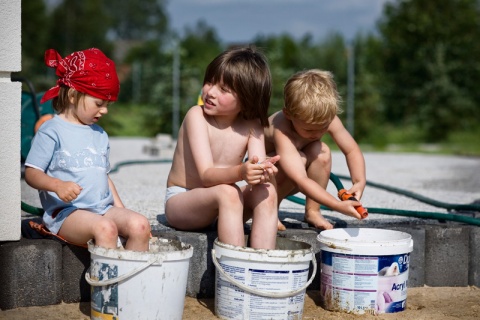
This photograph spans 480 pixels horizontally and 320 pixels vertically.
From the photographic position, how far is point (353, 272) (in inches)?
113

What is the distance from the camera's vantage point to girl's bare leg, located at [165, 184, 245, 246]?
2.82m

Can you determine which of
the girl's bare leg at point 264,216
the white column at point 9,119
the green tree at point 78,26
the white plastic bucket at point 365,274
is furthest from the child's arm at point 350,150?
the green tree at point 78,26

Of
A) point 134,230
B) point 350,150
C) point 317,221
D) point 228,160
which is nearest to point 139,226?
point 134,230

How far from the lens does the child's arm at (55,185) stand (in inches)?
103

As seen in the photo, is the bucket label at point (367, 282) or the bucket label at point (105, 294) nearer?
the bucket label at point (105, 294)

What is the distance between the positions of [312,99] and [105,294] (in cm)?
125

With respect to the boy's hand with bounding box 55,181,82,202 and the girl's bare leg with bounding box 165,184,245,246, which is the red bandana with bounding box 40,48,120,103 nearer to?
the boy's hand with bounding box 55,181,82,202

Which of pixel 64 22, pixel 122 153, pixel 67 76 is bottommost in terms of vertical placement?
pixel 122 153

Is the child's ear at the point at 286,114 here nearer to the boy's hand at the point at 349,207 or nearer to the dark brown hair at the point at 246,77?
the dark brown hair at the point at 246,77

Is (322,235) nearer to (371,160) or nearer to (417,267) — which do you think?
(417,267)

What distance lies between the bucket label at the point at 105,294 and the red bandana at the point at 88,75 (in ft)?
2.41

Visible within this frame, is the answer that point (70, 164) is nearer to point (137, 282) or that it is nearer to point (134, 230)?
point (134, 230)

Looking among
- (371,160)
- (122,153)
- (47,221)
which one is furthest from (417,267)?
(122,153)

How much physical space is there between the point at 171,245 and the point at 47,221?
53cm
